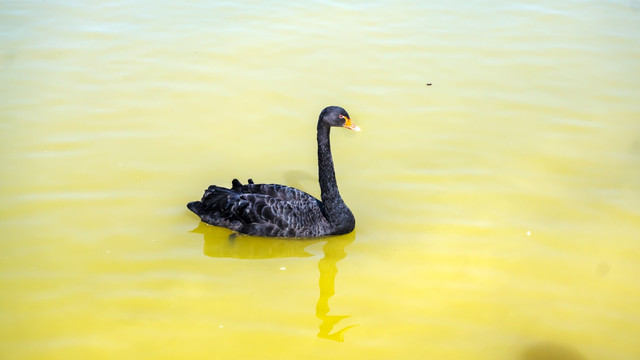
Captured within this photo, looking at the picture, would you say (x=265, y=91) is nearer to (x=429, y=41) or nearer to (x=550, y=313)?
(x=429, y=41)

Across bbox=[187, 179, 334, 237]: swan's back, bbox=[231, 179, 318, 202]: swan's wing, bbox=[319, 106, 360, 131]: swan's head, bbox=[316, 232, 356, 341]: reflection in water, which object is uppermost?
bbox=[319, 106, 360, 131]: swan's head

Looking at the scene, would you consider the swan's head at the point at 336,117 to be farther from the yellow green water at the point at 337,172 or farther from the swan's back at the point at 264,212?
the yellow green water at the point at 337,172

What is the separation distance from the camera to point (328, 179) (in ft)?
17.8

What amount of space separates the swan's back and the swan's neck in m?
0.13

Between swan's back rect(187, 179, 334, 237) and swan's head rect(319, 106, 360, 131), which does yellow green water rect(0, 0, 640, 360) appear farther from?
swan's head rect(319, 106, 360, 131)

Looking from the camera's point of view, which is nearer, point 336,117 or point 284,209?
point 336,117

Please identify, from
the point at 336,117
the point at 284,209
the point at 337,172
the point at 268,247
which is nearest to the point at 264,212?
the point at 284,209

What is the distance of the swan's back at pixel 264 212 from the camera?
5.40 meters

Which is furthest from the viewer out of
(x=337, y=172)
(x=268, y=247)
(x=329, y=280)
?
(x=337, y=172)

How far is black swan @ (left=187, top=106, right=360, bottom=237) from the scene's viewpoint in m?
5.39

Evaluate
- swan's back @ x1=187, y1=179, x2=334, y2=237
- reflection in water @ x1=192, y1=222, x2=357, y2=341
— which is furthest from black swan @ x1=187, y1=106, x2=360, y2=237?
reflection in water @ x1=192, y1=222, x2=357, y2=341

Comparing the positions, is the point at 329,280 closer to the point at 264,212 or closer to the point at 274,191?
the point at 264,212

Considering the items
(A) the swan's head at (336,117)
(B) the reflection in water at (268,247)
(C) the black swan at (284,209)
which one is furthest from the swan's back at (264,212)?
(A) the swan's head at (336,117)

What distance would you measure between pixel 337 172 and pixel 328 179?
905 mm
